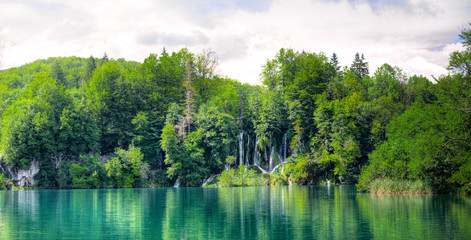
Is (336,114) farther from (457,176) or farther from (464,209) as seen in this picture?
(464,209)

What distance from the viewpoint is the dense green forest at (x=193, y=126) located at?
64.5 meters

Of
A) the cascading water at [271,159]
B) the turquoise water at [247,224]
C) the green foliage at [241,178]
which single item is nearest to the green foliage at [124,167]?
the green foliage at [241,178]

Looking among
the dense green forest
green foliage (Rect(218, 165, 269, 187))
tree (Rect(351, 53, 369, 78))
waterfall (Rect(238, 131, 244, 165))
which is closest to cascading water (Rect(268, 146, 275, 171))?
the dense green forest

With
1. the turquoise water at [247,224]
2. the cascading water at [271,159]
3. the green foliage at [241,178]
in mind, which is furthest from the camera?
the cascading water at [271,159]

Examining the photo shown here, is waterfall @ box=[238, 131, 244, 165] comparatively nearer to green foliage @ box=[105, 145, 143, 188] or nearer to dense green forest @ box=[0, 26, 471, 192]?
dense green forest @ box=[0, 26, 471, 192]

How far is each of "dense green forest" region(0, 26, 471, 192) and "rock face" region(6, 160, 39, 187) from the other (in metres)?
0.14

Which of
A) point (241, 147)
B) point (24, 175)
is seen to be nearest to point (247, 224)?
point (24, 175)

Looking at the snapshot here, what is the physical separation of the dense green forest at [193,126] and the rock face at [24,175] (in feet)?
0.46

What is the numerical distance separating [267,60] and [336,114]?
2279 centimetres

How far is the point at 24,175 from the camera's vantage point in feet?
206

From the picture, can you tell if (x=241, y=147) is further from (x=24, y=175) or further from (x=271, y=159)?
(x=24, y=175)

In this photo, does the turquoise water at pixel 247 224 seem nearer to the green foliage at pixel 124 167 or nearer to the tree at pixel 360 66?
the green foliage at pixel 124 167

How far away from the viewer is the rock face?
62.3 metres

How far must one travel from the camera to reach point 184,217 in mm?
22938
